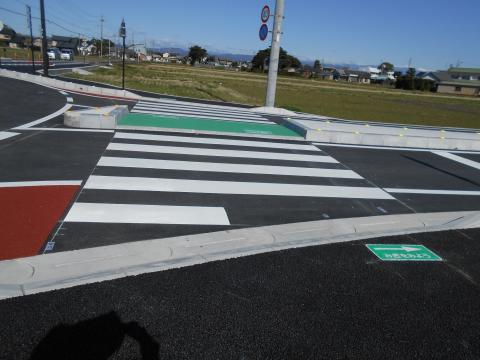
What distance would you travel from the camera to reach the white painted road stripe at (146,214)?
16.9 feet

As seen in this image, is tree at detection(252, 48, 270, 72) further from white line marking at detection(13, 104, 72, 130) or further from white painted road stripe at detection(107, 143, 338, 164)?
white painted road stripe at detection(107, 143, 338, 164)

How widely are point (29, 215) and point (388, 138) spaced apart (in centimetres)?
1047

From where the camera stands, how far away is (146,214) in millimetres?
5402

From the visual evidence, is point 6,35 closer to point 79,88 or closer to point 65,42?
point 65,42

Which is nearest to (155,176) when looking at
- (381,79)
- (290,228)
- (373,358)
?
(290,228)

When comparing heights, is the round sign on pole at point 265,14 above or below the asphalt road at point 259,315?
above

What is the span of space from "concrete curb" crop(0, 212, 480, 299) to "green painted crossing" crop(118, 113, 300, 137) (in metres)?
7.03

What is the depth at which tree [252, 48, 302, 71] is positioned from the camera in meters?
123

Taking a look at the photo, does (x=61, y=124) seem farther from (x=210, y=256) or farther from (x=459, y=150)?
(x=459, y=150)

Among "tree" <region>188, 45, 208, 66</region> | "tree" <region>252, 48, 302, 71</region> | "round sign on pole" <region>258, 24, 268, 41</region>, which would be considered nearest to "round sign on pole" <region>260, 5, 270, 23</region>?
"round sign on pole" <region>258, 24, 268, 41</region>

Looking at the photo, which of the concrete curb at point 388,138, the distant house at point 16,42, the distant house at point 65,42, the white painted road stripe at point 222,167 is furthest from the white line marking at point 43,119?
the distant house at point 65,42

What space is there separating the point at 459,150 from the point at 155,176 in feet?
33.9

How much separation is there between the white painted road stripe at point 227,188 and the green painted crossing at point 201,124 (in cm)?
503

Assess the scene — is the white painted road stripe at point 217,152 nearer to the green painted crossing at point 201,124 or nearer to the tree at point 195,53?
the green painted crossing at point 201,124
